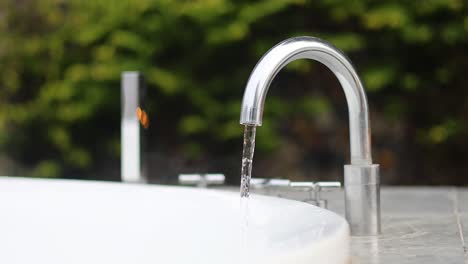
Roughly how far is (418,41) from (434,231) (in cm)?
242

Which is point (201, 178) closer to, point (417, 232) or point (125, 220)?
point (125, 220)

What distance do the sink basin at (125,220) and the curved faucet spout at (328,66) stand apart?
13 cm

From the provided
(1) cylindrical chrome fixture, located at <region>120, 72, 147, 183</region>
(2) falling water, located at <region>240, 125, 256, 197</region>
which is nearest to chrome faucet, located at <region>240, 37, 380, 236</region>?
(2) falling water, located at <region>240, 125, 256, 197</region>

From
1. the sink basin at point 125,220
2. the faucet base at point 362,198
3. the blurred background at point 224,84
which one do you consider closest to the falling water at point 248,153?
the sink basin at point 125,220

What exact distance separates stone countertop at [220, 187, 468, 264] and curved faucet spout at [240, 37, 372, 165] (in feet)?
0.45

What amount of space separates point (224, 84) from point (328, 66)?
2.63 meters

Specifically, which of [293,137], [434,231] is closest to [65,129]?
[293,137]

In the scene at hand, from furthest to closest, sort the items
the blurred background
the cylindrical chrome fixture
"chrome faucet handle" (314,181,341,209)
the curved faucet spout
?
the blurred background < the cylindrical chrome fixture < "chrome faucet handle" (314,181,341,209) < the curved faucet spout

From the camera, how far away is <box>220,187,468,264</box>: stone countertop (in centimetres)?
100

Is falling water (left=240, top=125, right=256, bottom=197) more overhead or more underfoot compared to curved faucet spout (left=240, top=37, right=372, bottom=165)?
more underfoot

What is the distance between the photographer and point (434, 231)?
122 centimetres

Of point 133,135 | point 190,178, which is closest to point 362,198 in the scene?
point 190,178

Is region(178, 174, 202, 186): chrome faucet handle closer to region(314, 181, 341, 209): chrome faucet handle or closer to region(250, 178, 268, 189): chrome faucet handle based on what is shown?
region(250, 178, 268, 189): chrome faucet handle

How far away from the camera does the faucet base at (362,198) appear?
1.15 m
